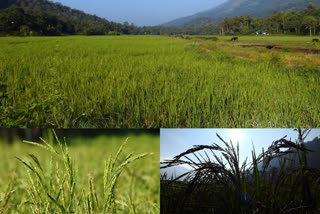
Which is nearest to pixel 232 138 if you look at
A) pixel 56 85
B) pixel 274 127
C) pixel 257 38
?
pixel 274 127

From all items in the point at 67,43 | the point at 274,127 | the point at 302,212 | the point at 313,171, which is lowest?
the point at 302,212

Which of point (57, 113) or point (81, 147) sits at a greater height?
point (57, 113)

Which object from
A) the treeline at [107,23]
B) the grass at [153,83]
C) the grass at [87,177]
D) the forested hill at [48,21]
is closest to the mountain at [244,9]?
the treeline at [107,23]

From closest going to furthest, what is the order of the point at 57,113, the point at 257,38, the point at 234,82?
the point at 57,113 → the point at 234,82 → the point at 257,38

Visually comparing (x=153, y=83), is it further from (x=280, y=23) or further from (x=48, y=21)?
(x=280, y=23)

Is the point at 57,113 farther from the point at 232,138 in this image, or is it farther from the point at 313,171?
the point at 313,171

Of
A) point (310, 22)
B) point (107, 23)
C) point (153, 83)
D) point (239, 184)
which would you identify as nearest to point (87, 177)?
point (153, 83)

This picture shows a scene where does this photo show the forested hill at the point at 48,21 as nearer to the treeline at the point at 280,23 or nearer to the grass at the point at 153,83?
the grass at the point at 153,83
